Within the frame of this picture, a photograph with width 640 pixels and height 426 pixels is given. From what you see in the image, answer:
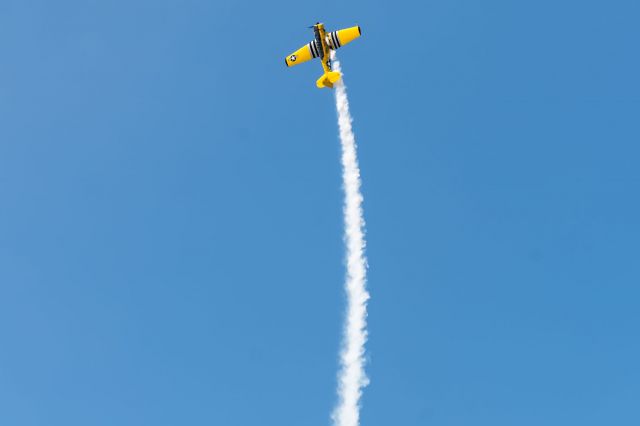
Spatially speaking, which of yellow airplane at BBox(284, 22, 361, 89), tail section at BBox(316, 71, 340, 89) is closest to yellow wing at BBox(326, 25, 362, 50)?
yellow airplane at BBox(284, 22, 361, 89)

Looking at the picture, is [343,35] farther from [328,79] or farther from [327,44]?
[328,79]

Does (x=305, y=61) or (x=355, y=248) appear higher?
(x=305, y=61)

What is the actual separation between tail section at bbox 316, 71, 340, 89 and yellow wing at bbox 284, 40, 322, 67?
274cm

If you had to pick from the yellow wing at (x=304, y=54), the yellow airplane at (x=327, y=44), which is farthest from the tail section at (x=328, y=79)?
the yellow wing at (x=304, y=54)

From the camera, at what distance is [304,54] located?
292ft

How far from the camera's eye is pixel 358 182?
91.3 metres

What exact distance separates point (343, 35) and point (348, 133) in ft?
38.4

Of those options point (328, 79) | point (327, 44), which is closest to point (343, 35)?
point (327, 44)

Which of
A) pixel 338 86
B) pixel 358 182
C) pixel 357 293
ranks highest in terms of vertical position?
pixel 338 86

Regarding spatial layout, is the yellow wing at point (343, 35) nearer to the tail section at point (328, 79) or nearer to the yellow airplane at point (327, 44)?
the yellow airplane at point (327, 44)

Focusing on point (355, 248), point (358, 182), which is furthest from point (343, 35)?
point (355, 248)

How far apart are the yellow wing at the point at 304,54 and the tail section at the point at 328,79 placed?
274cm

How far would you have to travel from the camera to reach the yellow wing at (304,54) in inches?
3438

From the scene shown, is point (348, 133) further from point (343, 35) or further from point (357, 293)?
point (357, 293)
